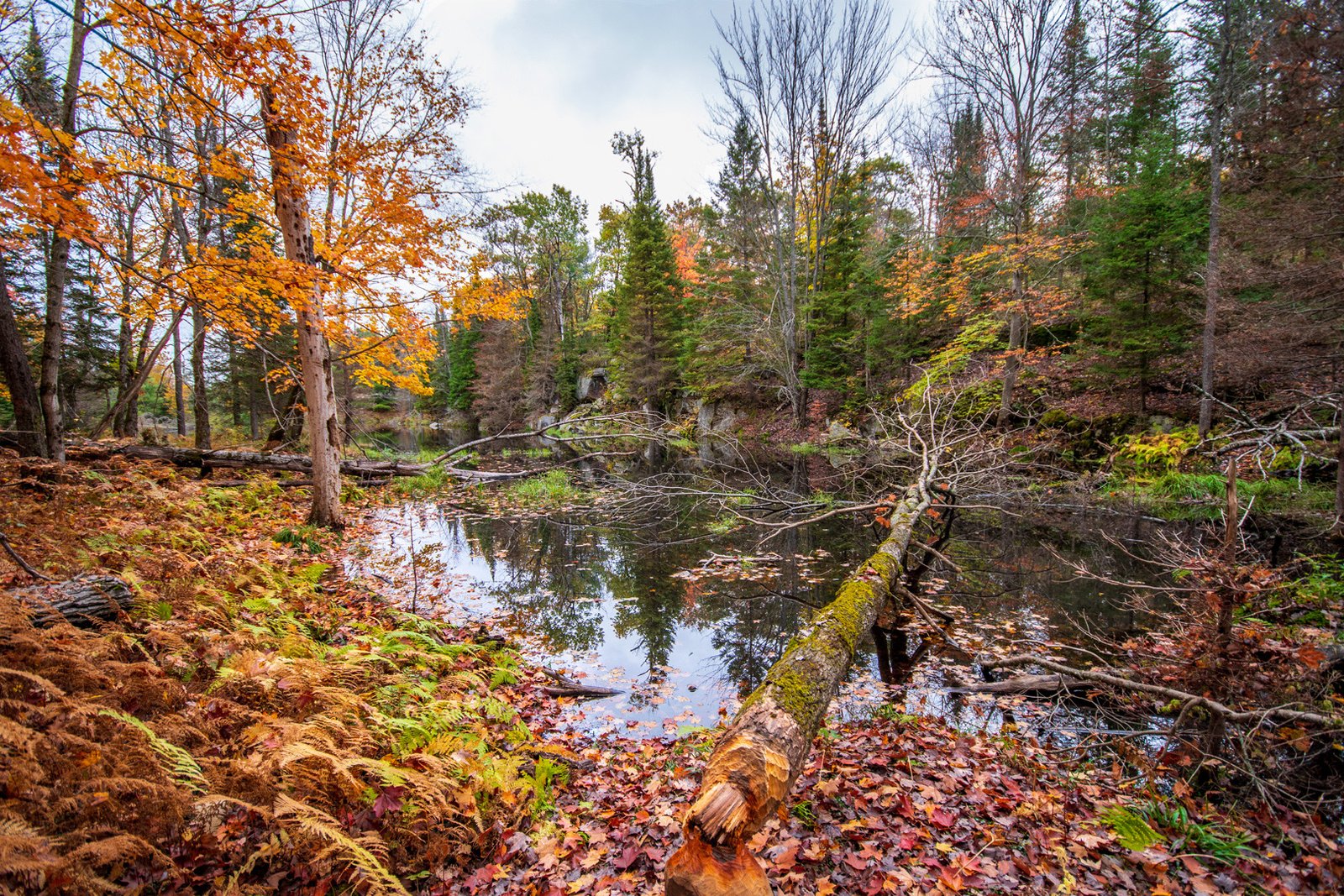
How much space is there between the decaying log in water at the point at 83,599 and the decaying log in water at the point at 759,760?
3.86 m

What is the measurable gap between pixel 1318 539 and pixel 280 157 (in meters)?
15.2

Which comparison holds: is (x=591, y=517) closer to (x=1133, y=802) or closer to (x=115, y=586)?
A: (x=115, y=586)

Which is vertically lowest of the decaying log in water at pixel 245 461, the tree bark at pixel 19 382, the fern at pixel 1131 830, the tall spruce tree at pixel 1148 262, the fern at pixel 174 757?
the fern at pixel 1131 830

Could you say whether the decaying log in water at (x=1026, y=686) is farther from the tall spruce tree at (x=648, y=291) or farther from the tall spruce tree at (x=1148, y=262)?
the tall spruce tree at (x=648, y=291)

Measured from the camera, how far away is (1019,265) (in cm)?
1359

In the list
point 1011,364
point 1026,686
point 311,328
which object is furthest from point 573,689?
point 1011,364

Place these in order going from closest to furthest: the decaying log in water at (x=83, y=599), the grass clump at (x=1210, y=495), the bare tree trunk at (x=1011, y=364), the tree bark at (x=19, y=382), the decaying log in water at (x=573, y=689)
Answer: the decaying log in water at (x=83, y=599), the decaying log in water at (x=573, y=689), the tree bark at (x=19, y=382), the grass clump at (x=1210, y=495), the bare tree trunk at (x=1011, y=364)

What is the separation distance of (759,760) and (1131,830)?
2.19m

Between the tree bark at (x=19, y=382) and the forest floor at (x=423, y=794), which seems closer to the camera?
the forest floor at (x=423, y=794)

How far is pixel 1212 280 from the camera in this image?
32.3ft

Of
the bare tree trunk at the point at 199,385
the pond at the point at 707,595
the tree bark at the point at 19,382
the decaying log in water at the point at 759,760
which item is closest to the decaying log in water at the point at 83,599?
the pond at the point at 707,595

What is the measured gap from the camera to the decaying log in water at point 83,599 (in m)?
3.06

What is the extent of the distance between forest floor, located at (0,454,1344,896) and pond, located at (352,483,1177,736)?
831 millimetres

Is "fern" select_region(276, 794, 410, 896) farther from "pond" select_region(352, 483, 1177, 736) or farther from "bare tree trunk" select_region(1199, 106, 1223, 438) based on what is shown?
"bare tree trunk" select_region(1199, 106, 1223, 438)
